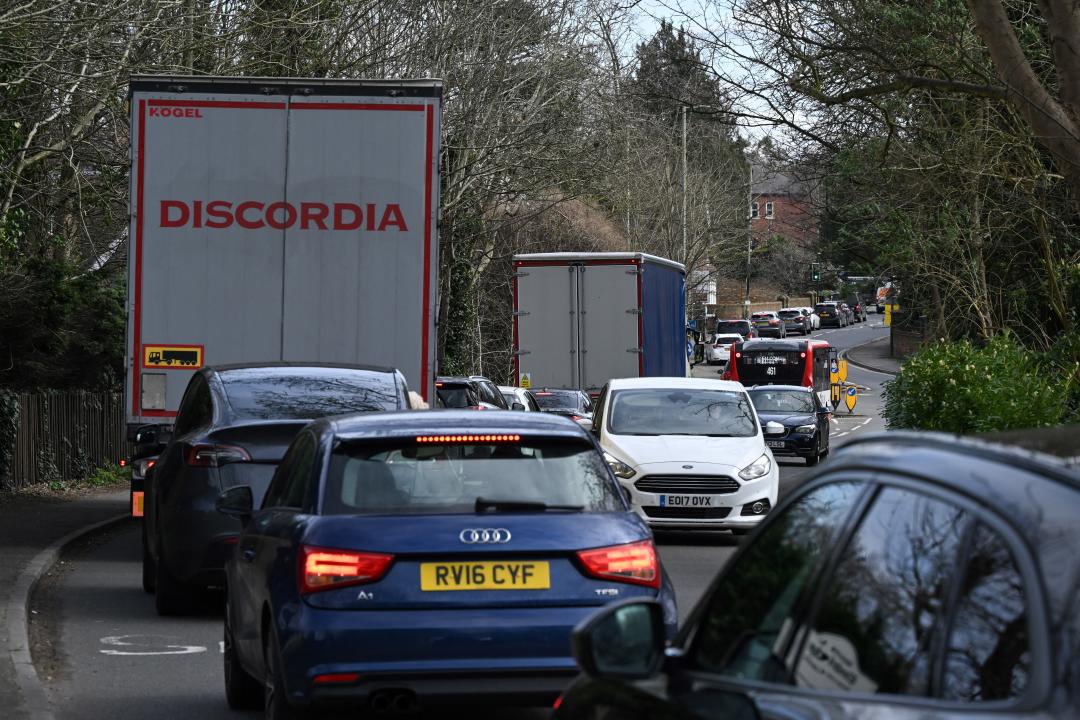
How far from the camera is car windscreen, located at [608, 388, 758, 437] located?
58.8 feet

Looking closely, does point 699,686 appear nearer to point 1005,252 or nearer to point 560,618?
Result: point 560,618

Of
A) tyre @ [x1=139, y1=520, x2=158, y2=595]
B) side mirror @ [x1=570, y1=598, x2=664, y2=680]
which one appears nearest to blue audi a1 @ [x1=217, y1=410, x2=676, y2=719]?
side mirror @ [x1=570, y1=598, x2=664, y2=680]

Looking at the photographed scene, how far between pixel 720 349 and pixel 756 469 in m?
72.0

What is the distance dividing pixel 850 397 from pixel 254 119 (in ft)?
134

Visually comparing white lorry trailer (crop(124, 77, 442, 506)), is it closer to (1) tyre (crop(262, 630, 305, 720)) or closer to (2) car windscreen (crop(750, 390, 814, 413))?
(1) tyre (crop(262, 630, 305, 720))

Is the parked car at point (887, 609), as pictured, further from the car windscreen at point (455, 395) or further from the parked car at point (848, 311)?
the parked car at point (848, 311)

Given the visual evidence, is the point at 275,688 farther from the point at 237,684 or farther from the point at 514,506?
the point at 237,684

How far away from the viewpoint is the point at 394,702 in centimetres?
620

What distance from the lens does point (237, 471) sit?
439 inches

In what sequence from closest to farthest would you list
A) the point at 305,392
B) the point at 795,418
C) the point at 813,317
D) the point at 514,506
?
the point at 514,506 < the point at 305,392 < the point at 795,418 < the point at 813,317

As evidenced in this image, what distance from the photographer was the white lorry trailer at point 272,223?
14.4 meters

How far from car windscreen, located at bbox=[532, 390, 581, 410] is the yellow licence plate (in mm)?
23011

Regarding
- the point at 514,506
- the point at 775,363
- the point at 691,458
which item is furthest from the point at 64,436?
the point at 775,363

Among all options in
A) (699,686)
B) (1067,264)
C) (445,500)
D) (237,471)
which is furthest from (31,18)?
(1067,264)
